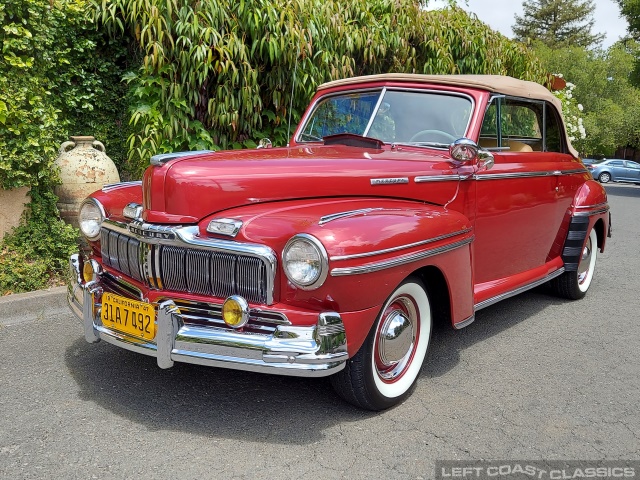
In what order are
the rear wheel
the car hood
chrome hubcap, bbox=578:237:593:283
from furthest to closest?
1. the rear wheel
2. chrome hubcap, bbox=578:237:593:283
3. the car hood

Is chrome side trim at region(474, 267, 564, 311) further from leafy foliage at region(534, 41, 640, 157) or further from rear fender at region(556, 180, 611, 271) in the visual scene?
leafy foliage at region(534, 41, 640, 157)

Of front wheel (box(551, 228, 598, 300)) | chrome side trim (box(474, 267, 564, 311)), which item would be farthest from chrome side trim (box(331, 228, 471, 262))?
front wheel (box(551, 228, 598, 300))

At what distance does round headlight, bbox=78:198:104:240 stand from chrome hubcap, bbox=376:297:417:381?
66.2 inches

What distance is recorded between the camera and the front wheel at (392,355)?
2883 millimetres

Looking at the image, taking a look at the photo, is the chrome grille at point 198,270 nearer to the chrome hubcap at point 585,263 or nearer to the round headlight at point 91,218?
the round headlight at point 91,218

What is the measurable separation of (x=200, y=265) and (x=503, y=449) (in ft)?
5.14

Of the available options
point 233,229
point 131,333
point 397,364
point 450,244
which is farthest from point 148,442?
point 450,244

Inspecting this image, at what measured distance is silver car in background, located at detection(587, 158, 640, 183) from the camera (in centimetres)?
2930

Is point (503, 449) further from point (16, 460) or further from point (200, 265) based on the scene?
point (16, 460)

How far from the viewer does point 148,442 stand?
2.69 metres

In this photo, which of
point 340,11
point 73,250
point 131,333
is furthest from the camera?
point 340,11

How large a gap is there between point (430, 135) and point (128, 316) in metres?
2.15

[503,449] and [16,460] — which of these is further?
[503,449]

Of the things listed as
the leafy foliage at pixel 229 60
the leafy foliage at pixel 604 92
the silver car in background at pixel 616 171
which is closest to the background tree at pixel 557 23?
the leafy foliage at pixel 604 92
